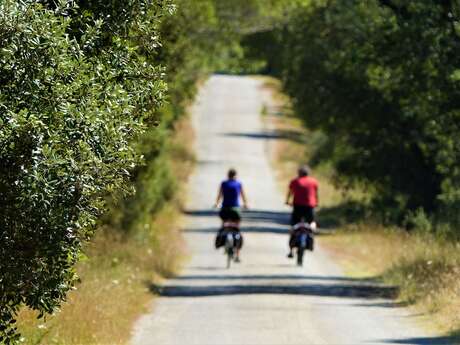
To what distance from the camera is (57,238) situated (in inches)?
505

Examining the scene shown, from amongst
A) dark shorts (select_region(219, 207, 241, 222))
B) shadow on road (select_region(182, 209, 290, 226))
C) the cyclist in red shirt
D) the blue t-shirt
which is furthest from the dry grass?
shadow on road (select_region(182, 209, 290, 226))

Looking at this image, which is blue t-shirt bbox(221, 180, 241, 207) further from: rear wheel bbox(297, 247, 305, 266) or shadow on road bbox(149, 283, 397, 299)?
shadow on road bbox(149, 283, 397, 299)

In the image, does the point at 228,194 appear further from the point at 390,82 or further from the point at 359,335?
the point at 359,335

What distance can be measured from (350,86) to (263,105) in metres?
65.0

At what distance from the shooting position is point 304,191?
29219mm

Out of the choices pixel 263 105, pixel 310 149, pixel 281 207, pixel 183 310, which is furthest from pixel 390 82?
pixel 263 105

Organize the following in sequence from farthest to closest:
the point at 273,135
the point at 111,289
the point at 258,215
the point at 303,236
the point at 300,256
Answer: the point at 273,135, the point at 258,215, the point at 300,256, the point at 303,236, the point at 111,289

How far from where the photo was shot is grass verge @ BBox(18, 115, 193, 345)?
17.2m

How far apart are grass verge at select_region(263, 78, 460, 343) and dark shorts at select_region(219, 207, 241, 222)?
2535mm

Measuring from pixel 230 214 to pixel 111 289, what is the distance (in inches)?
349

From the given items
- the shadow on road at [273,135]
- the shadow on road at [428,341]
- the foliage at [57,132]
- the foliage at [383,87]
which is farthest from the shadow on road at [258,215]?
the foliage at [57,132]

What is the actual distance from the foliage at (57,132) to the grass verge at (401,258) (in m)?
6.28

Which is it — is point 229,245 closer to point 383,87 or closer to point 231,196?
point 231,196

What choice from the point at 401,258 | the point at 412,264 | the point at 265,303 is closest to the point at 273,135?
the point at 401,258
